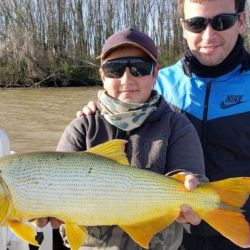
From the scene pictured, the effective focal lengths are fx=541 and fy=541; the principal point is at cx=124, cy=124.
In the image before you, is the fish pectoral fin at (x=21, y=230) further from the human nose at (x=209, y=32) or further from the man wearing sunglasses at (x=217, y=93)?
the human nose at (x=209, y=32)

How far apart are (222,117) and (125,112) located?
2.69 ft

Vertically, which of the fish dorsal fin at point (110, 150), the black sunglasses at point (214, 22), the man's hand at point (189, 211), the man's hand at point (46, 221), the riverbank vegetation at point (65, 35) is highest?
the black sunglasses at point (214, 22)

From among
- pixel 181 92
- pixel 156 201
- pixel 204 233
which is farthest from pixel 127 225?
pixel 181 92

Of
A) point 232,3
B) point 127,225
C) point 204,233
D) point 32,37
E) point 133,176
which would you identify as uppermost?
point 232,3

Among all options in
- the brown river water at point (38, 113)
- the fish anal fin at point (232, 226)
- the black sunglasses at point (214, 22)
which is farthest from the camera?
the brown river water at point (38, 113)

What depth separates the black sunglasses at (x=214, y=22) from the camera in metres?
3.21

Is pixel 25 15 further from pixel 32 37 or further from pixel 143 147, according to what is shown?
pixel 143 147

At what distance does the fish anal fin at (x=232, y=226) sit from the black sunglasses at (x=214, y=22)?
131 centimetres

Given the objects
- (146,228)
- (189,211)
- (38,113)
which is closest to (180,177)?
(189,211)

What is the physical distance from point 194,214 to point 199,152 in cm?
40

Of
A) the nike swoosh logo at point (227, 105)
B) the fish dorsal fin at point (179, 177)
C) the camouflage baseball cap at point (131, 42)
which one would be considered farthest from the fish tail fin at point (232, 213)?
the nike swoosh logo at point (227, 105)

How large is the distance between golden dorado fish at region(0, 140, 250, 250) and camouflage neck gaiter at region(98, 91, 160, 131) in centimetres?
34

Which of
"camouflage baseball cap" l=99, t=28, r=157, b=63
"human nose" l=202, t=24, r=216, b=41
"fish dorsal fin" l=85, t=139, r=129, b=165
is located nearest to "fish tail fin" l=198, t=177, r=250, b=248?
"fish dorsal fin" l=85, t=139, r=129, b=165

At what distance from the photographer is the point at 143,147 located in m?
2.76
